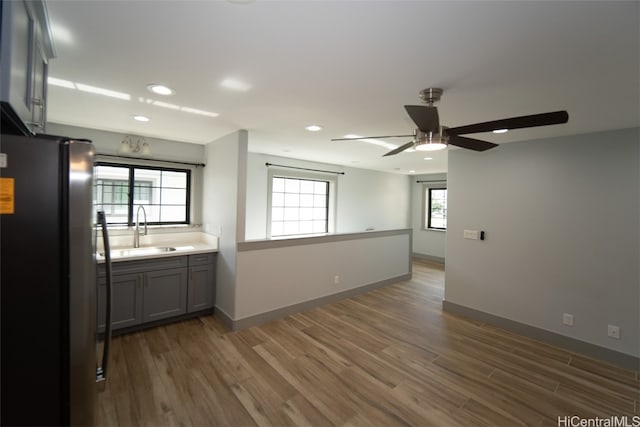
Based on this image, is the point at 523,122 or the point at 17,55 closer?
the point at 17,55

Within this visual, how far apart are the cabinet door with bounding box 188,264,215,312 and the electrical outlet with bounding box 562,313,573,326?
162 inches

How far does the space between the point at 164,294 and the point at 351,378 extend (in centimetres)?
229

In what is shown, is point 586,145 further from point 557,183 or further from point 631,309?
point 631,309

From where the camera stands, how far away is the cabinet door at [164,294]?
10.4ft

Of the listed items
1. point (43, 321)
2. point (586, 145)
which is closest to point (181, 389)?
point (43, 321)

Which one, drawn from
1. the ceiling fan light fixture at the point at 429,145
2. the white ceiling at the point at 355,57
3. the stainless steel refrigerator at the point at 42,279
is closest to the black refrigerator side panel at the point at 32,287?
the stainless steel refrigerator at the point at 42,279

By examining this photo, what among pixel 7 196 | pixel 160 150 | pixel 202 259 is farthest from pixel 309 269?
pixel 7 196

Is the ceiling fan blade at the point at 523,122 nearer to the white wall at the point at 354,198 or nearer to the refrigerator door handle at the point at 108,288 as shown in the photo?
the refrigerator door handle at the point at 108,288

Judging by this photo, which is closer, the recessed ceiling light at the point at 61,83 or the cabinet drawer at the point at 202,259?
the recessed ceiling light at the point at 61,83

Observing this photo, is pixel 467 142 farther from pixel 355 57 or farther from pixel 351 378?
pixel 351 378

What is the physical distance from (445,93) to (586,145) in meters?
2.16

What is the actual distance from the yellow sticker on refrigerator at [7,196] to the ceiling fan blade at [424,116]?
1661 mm

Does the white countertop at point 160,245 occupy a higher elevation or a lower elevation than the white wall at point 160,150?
lower
